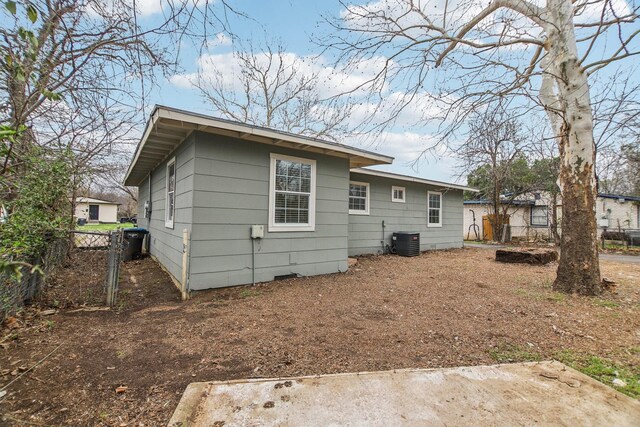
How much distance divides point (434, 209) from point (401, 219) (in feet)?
6.76

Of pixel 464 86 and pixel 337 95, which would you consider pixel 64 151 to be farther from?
pixel 464 86

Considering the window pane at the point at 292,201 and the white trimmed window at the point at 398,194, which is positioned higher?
the white trimmed window at the point at 398,194

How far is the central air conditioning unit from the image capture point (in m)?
9.40

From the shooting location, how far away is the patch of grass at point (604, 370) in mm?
2188

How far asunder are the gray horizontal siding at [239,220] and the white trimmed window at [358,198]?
9.97 ft

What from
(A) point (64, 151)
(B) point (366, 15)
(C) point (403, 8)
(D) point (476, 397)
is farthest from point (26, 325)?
(C) point (403, 8)

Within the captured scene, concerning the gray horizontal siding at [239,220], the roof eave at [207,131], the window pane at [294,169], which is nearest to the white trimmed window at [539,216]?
the roof eave at [207,131]

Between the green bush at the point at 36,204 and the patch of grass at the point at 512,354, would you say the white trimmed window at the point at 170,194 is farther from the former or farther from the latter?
the patch of grass at the point at 512,354

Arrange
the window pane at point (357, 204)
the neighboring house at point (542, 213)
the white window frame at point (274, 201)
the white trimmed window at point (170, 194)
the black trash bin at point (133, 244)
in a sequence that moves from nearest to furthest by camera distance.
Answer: the white window frame at point (274, 201) < the white trimmed window at point (170, 194) < the black trash bin at point (133, 244) < the window pane at point (357, 204) < the neighboring house at point (542, 213)

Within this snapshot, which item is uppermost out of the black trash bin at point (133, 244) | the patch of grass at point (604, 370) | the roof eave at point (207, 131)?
the roof eave at point (207, 131)

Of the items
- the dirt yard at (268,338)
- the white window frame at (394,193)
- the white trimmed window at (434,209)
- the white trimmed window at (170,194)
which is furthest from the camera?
the white trimmed window at (434,209)

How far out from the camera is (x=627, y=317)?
3734 millimetres

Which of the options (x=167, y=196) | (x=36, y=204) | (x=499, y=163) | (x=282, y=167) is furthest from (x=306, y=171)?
(x=499, y=163)

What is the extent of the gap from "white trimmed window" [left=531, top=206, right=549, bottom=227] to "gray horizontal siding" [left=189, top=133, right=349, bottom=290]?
56.1ft
